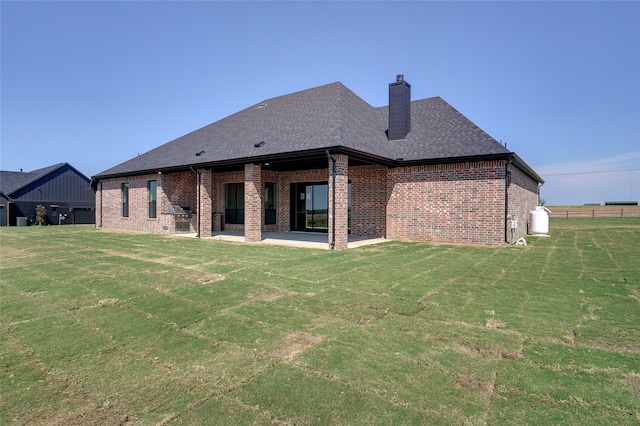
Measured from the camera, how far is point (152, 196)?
18.1 m

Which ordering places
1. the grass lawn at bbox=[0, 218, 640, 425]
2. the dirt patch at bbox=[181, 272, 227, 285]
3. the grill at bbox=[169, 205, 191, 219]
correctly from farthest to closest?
1. the grill at bbox=[169, 205, 191, 219]
2. the dirt patch at bbox=[181, 272, 227, 285]
3. the grass lawn at bbox=[0, 218, 640, 425]

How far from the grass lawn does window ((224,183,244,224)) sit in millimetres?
11152

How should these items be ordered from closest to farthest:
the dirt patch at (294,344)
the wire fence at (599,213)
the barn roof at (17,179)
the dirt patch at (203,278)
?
1. the dirt patch at (294,344)
2. the dirt patch at (203,278)
3. the barn roof at (17,179)
4. the wire fence at (599,213)

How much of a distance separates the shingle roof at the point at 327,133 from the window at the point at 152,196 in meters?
0.96

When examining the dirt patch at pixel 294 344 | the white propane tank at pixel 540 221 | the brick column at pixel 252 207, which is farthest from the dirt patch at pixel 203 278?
the white propane tank at pixel 540 221

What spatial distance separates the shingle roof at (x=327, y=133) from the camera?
11828 mm

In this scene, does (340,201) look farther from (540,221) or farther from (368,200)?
(540,221)

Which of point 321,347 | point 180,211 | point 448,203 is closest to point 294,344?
point 321,347

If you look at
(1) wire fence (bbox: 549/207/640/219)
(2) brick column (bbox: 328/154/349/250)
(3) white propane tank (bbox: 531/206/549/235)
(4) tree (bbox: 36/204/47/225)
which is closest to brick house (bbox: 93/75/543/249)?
(2) brick column (bbox: 328/154/349/250)

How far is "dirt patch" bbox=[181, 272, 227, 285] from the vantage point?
6.42 meters

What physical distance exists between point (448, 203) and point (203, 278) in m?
9.21

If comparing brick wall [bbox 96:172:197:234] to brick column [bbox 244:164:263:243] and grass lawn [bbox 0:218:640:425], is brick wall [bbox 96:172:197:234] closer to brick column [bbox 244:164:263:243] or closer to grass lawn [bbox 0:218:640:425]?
brick column [bbox 244:164:263:243]

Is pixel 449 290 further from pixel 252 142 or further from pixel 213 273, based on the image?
pixel 252 142

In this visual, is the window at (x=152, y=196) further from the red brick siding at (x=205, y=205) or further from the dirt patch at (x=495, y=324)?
the dirt patch at (x=495, y=324)
